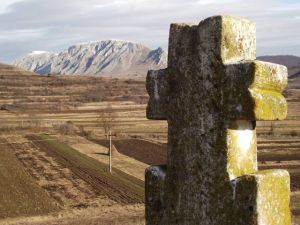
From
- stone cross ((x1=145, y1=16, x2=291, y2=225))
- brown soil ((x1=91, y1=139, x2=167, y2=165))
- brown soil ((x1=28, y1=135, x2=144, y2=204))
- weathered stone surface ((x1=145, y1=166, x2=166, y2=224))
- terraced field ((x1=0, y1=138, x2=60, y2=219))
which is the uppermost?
stone cross ((x1=145, y1=16, x2=291, y2=225))

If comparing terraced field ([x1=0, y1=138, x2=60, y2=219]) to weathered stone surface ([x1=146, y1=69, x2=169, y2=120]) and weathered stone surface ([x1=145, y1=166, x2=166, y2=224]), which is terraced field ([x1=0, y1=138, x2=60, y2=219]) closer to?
weathered stone surface ([x1=145, y1=166, x2=166, y2=224])

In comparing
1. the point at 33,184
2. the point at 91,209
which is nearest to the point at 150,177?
the point at 91,209

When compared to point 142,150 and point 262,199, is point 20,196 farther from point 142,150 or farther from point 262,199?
point 262,199

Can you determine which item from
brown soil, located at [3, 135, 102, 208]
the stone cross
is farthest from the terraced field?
the stone cross

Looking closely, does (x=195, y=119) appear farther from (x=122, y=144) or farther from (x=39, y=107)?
(x=39, y=107)

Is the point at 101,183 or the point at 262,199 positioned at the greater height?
the point at 262,199

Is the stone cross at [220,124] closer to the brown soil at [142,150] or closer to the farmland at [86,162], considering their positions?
the farmland at [86,162]

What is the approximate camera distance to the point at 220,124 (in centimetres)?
378

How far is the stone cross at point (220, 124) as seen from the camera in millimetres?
3623

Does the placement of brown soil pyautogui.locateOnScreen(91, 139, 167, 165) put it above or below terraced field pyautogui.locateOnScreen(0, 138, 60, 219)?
below

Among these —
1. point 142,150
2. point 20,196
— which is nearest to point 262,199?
point 20,196

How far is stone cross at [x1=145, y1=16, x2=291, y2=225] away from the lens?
11.9 ft

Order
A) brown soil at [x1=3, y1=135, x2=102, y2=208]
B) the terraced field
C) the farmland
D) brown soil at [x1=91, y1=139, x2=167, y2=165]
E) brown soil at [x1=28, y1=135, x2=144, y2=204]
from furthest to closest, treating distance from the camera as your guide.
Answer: brown soil at [x1=91, y1=139, x2=167, y2=165], brown soil at [x1=28, y1=135, x2=144, y2=204], brown soil at [x1=3, y1=135, x2=102, y2=208], the farmland, the terraced field

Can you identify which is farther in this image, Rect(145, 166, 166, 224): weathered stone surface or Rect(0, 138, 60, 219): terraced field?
Rect(0, 138, 60, 219): terraced field
